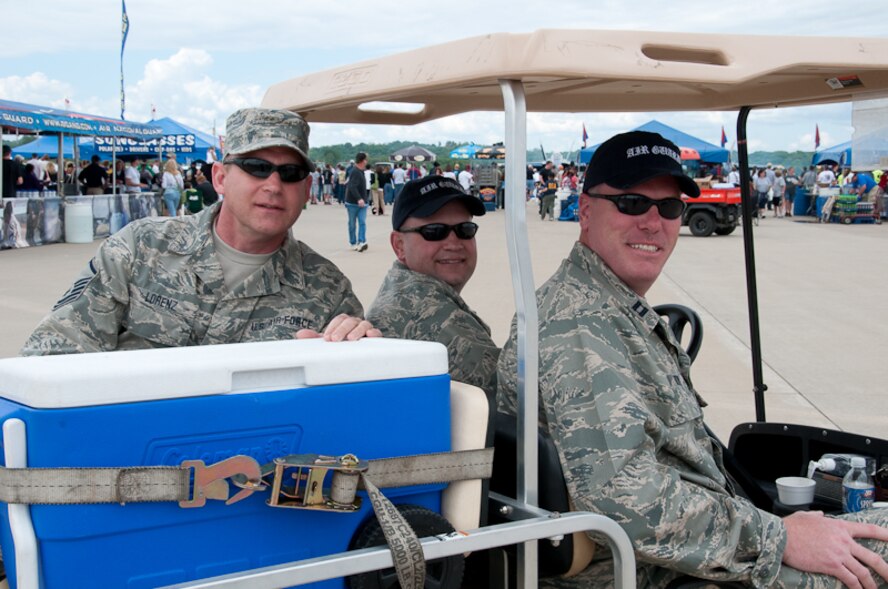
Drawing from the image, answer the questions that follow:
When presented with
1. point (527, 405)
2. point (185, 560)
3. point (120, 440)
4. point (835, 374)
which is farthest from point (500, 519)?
point (835, 374)

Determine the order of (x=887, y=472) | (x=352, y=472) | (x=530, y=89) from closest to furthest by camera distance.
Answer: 1. (x=352, y=472)
2. (x=530, y=89)
3. (x=887, y=472)

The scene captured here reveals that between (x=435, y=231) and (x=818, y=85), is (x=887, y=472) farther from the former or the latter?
(x=435, y=231)

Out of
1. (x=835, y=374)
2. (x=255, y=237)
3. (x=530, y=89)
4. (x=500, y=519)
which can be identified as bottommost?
(x=835, y=374)

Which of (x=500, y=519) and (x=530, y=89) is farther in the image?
(x=530, y=89)

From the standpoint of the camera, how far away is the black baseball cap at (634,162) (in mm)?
2283

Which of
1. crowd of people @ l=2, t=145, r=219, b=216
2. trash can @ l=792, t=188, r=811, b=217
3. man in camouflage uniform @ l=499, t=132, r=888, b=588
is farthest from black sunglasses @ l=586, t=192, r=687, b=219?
trash can @ l=792, t=188, r=811, b=217

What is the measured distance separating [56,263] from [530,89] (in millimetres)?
12731

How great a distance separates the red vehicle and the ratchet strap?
697 inches

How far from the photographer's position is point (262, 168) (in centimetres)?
261

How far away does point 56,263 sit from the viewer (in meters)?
13.8

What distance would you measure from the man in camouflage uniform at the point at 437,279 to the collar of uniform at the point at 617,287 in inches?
27.9

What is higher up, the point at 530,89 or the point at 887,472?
the point at 530,89

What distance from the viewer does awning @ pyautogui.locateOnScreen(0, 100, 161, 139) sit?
18322 mm

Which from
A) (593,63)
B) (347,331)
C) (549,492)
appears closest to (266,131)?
(347,331)
